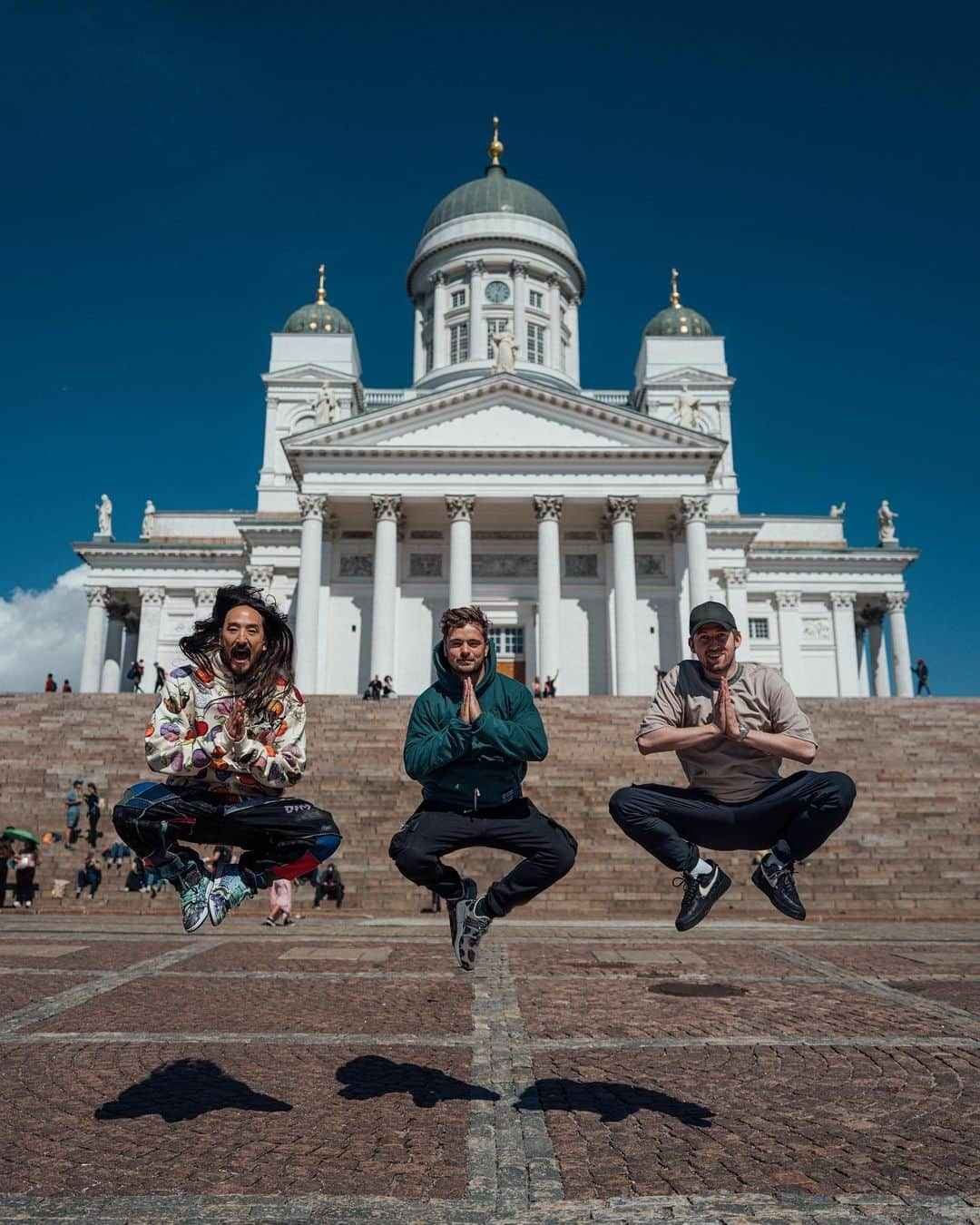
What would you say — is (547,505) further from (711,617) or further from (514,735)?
(514,735)

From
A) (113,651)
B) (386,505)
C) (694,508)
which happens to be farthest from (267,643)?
(113,651)

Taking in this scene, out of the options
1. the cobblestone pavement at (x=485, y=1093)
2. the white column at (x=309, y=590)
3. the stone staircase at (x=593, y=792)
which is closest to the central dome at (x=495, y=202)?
the white column at (x=309, y=590)

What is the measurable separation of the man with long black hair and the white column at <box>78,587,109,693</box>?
5485 cm

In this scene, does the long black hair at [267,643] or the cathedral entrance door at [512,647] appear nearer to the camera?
the long black hair at [267,643]

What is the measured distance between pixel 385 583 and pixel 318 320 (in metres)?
32.5

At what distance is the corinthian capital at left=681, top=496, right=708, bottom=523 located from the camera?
41.9 meters

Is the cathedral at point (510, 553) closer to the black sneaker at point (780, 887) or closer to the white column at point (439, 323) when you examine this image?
the white column at point (439, 323)

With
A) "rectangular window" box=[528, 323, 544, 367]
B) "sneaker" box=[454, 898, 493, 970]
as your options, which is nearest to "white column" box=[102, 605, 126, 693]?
"rectangular window" box=[528, 323, 544, 367]

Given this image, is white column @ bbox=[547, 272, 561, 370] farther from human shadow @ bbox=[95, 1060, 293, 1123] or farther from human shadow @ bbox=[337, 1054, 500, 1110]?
human shadow @ bbox=[95, 1060, 293, 1123]

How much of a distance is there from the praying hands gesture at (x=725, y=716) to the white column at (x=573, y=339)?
6031 cm

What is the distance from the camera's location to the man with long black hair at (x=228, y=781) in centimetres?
432

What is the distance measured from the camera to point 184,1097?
4.89 m

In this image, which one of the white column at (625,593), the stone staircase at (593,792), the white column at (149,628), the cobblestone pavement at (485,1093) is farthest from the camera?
the white column at (149,628)

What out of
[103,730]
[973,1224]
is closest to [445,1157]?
[973,1224]
